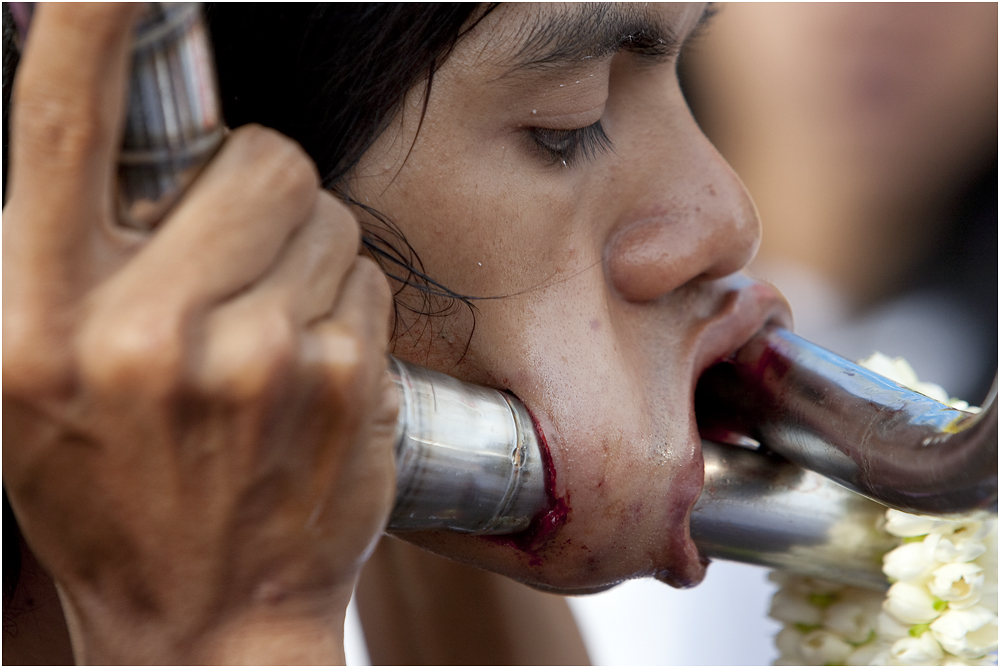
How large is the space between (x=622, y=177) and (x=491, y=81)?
0.13 m

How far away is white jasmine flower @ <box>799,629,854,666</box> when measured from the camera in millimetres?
754

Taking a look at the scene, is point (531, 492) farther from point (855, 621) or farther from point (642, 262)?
point (855, 621)

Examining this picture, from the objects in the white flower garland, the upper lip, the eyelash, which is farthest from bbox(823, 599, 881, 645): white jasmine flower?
the eyelash

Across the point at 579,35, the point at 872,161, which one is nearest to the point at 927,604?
the point at 579,35

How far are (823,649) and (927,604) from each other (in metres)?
0.11

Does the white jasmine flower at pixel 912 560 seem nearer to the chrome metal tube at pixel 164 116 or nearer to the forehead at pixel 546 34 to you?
the forehead at pixel 546 34

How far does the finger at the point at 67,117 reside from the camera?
337 millimetres

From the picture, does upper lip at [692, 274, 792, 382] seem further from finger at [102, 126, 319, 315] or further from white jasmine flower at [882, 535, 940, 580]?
finger at [102, 126, 319, 315]

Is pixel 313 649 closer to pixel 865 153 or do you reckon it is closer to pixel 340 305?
pixel 340 305

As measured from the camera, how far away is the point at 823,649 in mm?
758

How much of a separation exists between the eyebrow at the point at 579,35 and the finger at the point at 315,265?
164 millimetres

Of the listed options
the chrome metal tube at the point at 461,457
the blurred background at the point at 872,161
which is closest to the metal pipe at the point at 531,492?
the chrome metal tube at the point at 461,457

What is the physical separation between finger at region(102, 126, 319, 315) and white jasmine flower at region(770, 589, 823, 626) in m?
0.57

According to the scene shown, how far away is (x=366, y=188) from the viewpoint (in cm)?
56
